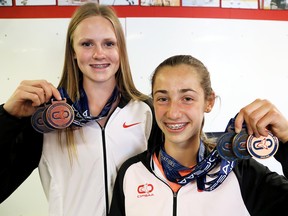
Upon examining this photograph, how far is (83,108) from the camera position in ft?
3.59

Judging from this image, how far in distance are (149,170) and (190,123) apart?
22 centimetres

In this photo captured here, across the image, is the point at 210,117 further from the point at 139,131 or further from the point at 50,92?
the point at 50,92

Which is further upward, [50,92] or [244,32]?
[244,32]

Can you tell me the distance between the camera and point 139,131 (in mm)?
1140

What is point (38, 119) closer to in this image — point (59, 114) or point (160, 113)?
point (59, 114)

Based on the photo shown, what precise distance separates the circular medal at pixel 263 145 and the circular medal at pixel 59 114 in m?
0.58

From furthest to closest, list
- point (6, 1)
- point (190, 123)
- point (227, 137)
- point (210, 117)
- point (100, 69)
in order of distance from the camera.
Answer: point (210, 117) < point (6, 1) < point (100, 69) < point (190, 123) < point (227, 137)

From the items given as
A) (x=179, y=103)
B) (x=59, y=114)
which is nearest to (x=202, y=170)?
(x=179, y=103)

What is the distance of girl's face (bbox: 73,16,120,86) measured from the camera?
3.49 ft

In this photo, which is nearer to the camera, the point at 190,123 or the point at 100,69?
the point at 190,123

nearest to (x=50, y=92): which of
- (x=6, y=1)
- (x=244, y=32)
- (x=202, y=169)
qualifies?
(x=202, y=169)

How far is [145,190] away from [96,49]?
1.83 feet

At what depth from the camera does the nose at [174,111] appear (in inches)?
36.3

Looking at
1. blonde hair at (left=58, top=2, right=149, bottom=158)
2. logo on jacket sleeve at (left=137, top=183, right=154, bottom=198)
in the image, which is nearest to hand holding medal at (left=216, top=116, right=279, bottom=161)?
logo on jacket sleeve at (left=137, top=183, right=154, bottom=198)
